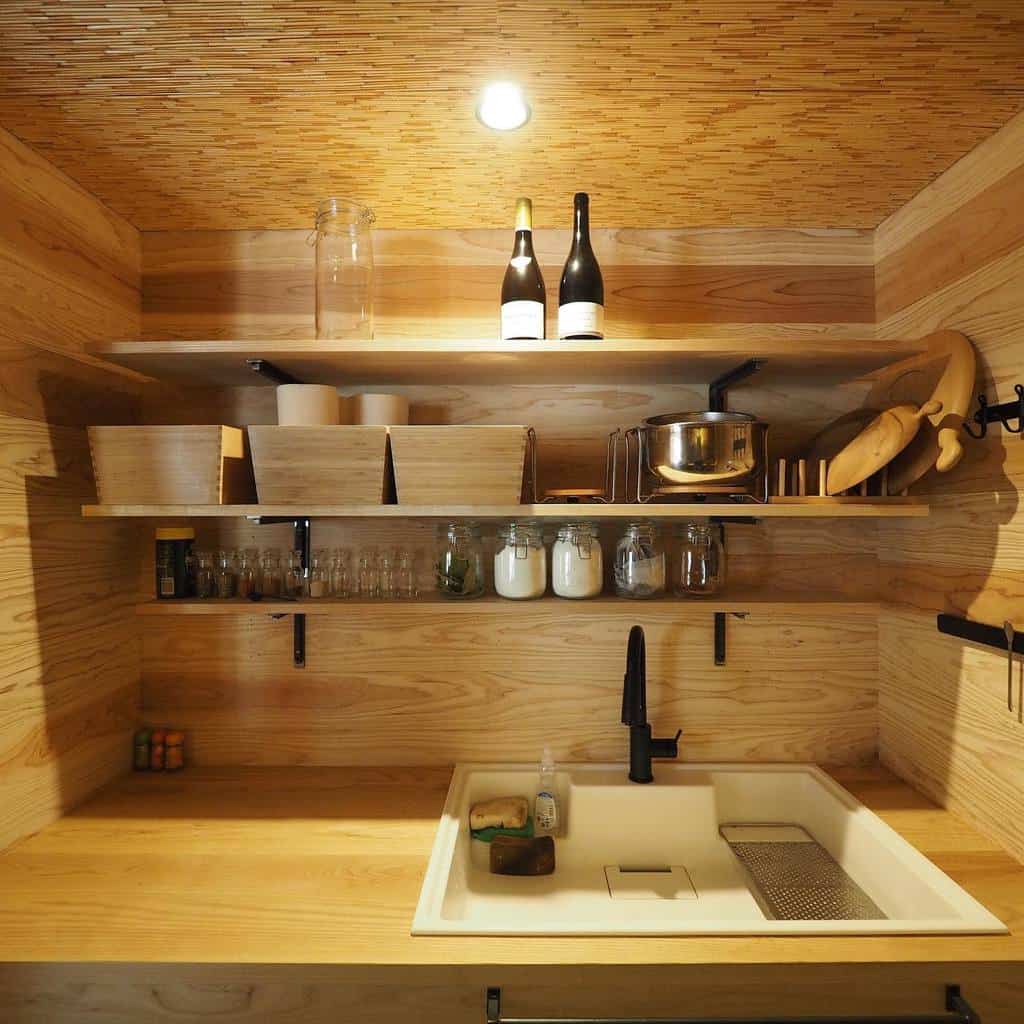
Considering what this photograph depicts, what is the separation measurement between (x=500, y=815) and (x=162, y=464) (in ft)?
3.31

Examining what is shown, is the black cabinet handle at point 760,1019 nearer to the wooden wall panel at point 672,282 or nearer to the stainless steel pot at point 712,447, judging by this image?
the stainless steel pot at point 712,447

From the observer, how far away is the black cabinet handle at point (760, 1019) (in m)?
0.98

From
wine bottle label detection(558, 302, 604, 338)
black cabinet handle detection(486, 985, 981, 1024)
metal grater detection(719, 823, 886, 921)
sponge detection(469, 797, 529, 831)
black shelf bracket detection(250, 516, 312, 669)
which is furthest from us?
black shelf bracket detection(250, 516, 312, 669)

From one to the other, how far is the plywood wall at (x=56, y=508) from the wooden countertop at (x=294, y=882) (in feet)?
0.50

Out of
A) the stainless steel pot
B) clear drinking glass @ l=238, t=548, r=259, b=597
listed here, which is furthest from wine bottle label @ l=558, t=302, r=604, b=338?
clear drinking glass @ l=238, t=548, r=259, b=597

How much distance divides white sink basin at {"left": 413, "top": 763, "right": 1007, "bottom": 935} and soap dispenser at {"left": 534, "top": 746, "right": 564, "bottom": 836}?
0.06ft

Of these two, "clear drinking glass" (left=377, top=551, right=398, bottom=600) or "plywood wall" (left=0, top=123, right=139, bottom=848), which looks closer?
"plywood wall" (left=0, top=123, right=139, bottom=848)

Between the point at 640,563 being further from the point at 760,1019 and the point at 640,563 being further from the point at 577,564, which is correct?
the point at 760,1019

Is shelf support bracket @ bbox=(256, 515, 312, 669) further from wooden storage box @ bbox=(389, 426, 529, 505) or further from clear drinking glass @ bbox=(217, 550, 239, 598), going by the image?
wooden storage box @ bbox=(389, 426, 529, 505)

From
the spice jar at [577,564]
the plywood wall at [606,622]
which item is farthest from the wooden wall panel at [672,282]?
the spice jar at [577,564]

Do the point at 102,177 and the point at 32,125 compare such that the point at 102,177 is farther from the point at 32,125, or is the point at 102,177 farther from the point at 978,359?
the point at 978,359

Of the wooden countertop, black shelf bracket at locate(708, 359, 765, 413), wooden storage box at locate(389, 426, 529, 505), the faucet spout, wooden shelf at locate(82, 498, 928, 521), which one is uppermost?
black shelf bracket at locate(708, 359, 765, 413)

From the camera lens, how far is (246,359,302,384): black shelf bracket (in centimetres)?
142

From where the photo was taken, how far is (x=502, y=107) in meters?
1.20
